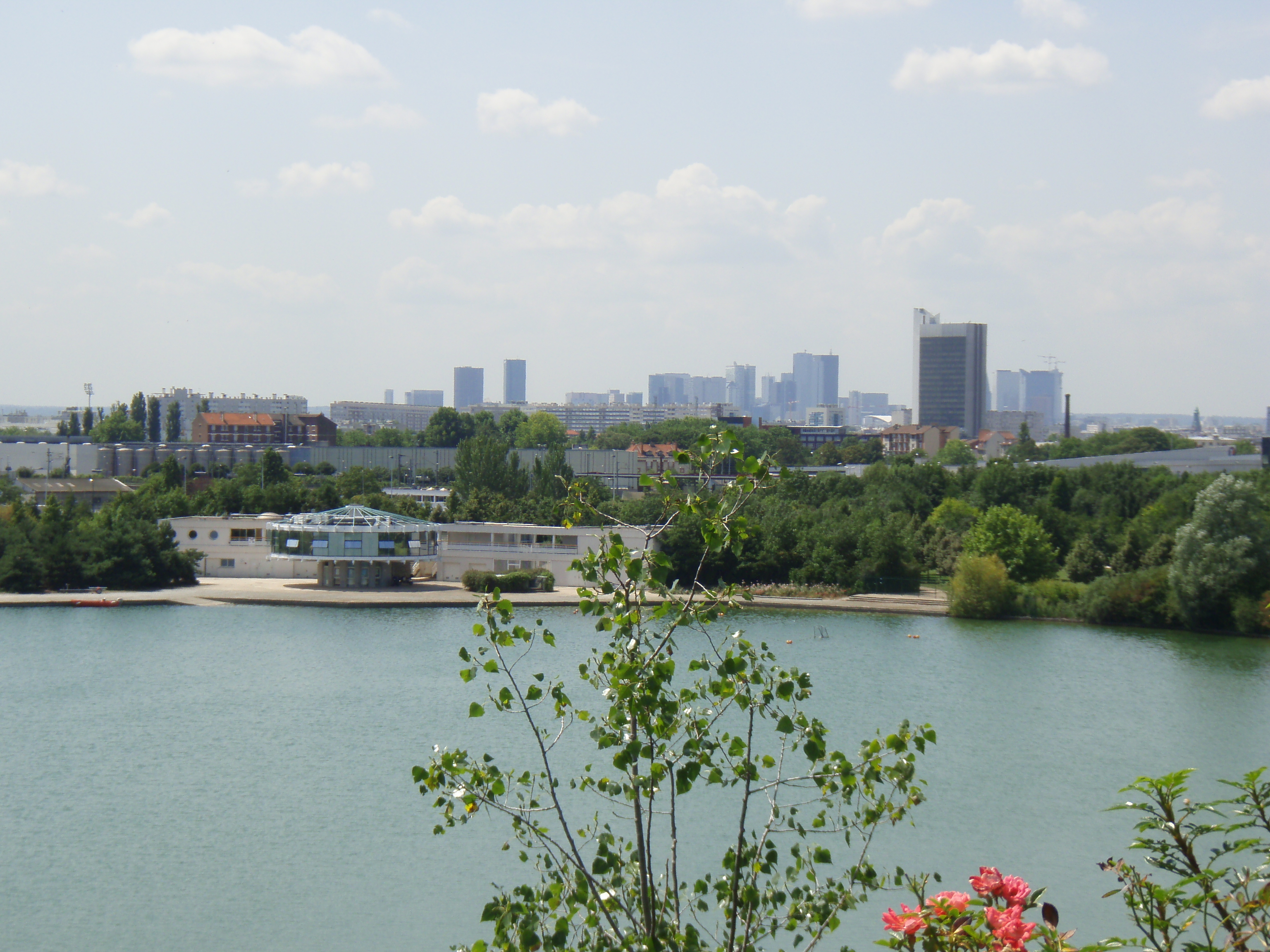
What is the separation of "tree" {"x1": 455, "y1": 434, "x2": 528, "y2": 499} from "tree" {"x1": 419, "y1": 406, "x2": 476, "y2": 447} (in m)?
37.5

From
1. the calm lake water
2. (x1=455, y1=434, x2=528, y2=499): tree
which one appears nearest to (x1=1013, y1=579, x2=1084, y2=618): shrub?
the calm lake water

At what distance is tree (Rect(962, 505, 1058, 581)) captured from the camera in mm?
28469

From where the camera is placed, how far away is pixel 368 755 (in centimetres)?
1410

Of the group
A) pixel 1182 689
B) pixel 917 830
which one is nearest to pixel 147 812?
pixel 917 830

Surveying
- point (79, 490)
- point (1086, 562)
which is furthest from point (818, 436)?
point (1086, 562)

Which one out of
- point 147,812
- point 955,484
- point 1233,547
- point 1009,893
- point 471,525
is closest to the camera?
point 1009,893

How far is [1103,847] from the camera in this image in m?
11.3

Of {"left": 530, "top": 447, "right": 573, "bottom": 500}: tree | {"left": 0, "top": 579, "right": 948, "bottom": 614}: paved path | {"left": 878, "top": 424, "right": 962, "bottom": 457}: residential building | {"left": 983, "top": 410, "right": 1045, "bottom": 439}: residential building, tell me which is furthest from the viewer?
{"left": 983, "top": 410, "right": 1045, "bottom": 439}: residential building

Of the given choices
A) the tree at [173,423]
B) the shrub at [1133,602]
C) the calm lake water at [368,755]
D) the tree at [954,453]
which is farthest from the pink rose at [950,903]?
the tree at [173,423]

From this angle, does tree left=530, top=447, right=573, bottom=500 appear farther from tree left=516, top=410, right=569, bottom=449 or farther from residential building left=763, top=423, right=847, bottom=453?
residential building left=763, top=423, right=847, bottom=453

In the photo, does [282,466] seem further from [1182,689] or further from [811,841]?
[811,841]

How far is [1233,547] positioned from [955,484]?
48.1 ft

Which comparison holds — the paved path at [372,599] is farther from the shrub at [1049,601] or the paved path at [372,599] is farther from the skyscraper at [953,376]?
the skyscraper at [953,376]

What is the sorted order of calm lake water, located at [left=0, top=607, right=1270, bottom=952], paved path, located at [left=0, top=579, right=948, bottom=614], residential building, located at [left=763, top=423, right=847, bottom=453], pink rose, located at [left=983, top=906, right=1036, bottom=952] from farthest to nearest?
residential building, located at [left=763, top=423, right=847, bottom=453] < paved path, located at [left=0, top=579, right=948, bottom=614] < calm lake water, located at [left=0, top=607, right=1270, bottom=952] < pink rose, located at [left=983, top=906, right=1036, bottom=952]
